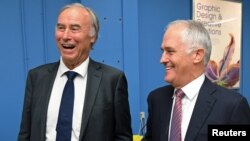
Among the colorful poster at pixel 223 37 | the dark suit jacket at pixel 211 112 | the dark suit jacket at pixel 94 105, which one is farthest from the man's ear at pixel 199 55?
the colorful poster at pixel 223 37

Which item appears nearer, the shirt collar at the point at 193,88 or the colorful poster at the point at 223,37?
the shirt collar at the point at 193,88

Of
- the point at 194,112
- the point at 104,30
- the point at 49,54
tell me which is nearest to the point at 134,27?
the point at 104,30

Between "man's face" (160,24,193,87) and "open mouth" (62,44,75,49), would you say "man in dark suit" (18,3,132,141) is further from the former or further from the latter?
"man's face" (160,24,193,87)

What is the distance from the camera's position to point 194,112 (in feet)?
4.92

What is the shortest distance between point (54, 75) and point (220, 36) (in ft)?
8.04

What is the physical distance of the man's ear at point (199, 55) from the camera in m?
1.55

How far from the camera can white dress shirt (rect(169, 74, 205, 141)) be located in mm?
1521

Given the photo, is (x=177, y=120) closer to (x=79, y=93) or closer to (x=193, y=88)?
(x=193, y=88)

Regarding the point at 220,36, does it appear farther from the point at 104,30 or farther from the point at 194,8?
the point at 104,30

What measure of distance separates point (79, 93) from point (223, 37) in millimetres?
2497

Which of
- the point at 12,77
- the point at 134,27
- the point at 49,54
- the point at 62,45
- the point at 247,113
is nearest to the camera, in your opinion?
the point at 247,113

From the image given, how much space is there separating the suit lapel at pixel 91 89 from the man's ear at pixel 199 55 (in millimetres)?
476

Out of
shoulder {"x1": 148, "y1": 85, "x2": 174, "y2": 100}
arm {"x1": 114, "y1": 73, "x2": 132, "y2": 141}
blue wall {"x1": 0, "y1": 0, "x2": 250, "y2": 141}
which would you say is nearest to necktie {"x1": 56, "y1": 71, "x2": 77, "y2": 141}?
arm {"x1": 114, "y1": 73, "x2": 132, "y2": 141}

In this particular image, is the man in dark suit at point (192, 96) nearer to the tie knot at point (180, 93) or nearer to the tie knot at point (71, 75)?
the tie knot at point (180, 93)
